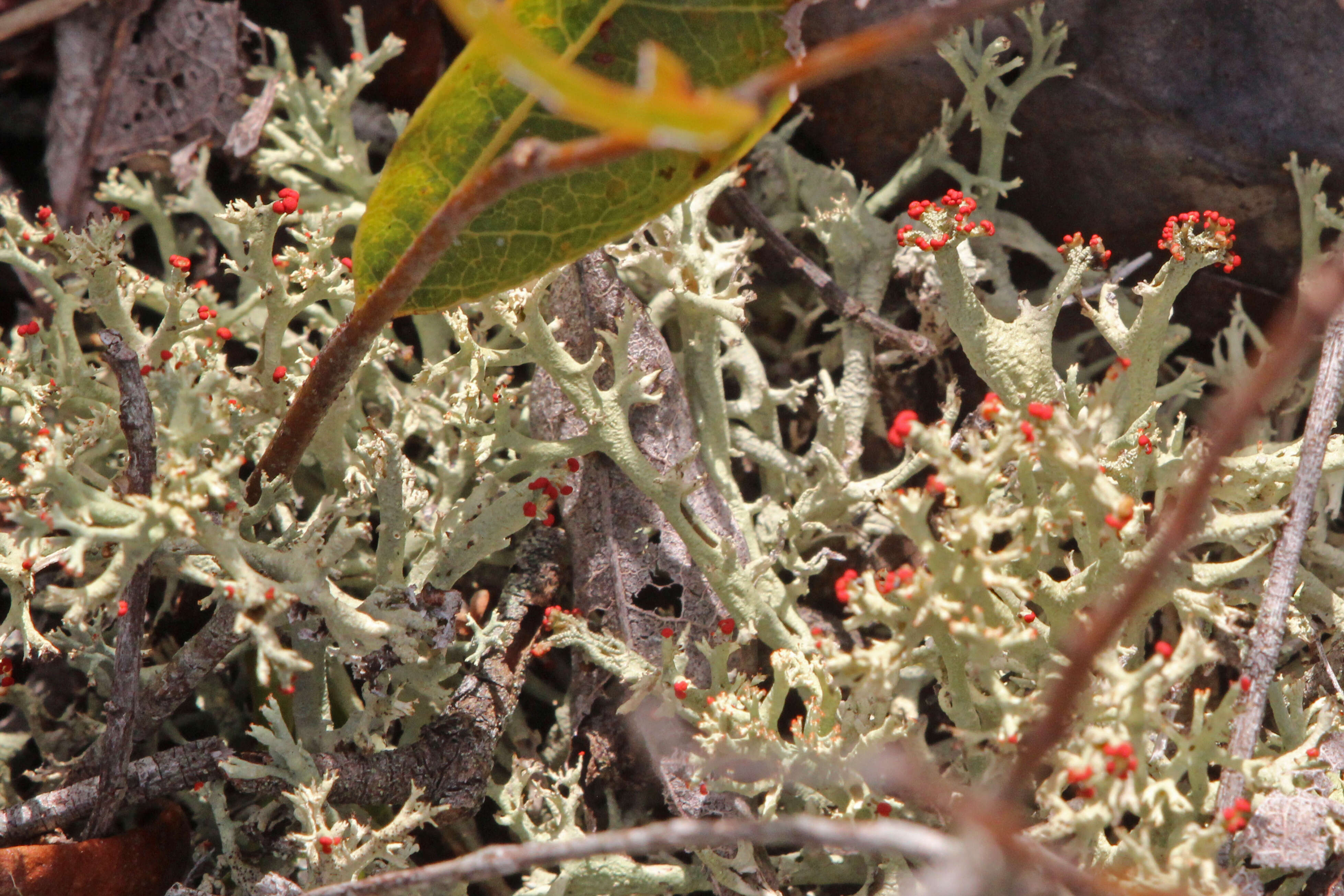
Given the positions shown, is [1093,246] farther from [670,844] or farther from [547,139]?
[670,844]

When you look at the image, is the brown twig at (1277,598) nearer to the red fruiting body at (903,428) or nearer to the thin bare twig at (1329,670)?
the thin bare twig at (1329,670)

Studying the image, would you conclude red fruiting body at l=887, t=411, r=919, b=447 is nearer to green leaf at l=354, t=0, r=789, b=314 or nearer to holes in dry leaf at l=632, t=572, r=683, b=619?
green leaf at l=354, t=0, r=789, b=314

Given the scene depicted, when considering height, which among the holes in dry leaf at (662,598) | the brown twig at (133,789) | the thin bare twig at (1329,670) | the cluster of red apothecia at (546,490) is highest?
the cluster of red apothecia at (546,490)

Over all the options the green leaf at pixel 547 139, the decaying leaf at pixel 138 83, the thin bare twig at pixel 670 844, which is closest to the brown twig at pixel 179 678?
the thin bare twig at pixel 670 844

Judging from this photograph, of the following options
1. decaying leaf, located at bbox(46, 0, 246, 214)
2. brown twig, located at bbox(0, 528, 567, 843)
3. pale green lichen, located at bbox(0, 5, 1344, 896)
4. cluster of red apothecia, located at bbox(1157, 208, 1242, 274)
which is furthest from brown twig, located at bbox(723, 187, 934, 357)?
decaying leaf, located at bbox(46, 0, 246, 214)

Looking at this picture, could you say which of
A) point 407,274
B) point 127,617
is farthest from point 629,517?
point 127,617

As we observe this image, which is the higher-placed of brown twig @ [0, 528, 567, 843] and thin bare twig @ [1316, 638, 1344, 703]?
thin bare twig @ [1316, 638, 1344, 703]

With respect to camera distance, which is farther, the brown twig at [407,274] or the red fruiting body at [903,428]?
the red fruiting body at [903,428]
